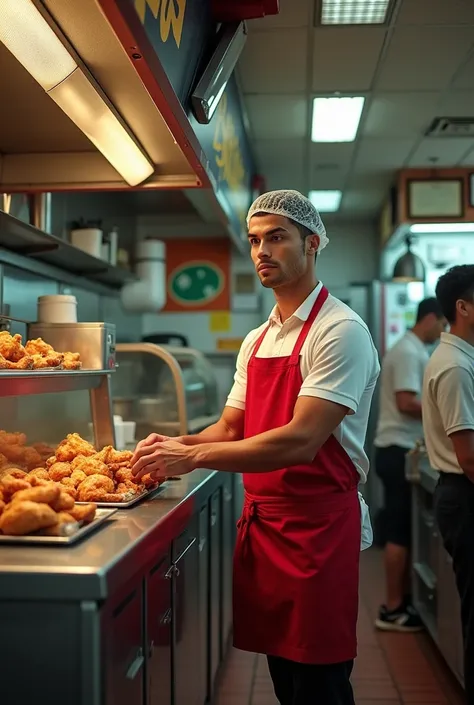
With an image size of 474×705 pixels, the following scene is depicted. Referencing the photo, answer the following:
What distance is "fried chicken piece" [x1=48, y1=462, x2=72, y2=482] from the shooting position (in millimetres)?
2211

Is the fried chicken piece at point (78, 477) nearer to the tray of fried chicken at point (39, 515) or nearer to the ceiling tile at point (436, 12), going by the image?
the tray of fried chicken at point (39, 515)

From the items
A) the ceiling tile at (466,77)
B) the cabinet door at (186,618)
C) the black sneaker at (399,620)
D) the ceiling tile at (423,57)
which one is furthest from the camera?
the black sneaker at (399,620)

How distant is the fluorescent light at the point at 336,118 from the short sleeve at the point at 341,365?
2.59m

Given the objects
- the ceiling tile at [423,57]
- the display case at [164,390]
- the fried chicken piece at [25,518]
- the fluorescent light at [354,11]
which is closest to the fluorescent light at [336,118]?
the ceiling tile at [423,57]

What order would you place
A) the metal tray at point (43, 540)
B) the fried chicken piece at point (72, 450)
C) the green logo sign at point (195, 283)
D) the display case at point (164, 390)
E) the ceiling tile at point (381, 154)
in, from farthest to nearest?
the green logo sign at point (195, 283)
the ceiling tile at point (381, 154)
the display case at point (164, 390)
the fried chicken piece at point (72, 450)
the metal tray at point (43, 540)

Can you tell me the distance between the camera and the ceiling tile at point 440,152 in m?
5.04

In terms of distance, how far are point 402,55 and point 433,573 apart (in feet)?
8.75

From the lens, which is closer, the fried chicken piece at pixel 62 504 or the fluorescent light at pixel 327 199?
the fried chicken piece at pixel 62 504

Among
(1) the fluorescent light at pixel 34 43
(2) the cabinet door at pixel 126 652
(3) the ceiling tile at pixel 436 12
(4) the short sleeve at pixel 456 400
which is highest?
(3) the ceiling tile at pixel 436 12

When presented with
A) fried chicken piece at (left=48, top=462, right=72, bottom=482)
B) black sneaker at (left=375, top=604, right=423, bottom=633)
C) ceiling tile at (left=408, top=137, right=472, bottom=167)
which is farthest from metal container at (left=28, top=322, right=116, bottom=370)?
ceiling tile at (left=408, top=137, right=472, bottom=167)

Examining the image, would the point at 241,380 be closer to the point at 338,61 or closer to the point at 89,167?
the point at 89,167

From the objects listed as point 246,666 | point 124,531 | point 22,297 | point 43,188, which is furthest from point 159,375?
point 124,531

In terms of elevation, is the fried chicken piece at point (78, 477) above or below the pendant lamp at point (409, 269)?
below

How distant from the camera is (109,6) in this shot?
1.42m
